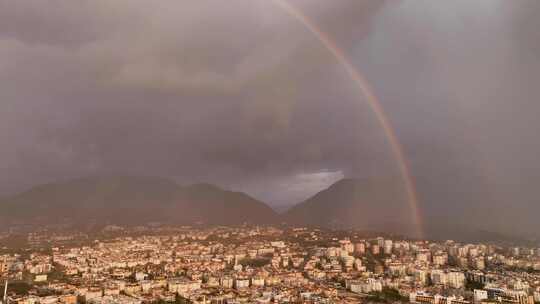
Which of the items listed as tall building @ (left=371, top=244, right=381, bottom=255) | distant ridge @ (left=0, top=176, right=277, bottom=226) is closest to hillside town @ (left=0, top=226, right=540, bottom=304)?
tall building @ (left=371, top=244, right=381, bottom=255)

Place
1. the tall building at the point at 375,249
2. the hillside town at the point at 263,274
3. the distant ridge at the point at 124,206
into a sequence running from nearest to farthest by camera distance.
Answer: the hillside town at the point at 263,274 < the tall building at the point at 375,249 < the distant ridge at the point at 124,206

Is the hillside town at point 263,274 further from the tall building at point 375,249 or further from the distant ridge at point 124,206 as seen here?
the distant ridge at point 124,206

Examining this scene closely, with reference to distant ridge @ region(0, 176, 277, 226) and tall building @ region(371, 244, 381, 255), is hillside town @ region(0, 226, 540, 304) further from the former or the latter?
distant ridge @ region(0, 176, 277, 226)

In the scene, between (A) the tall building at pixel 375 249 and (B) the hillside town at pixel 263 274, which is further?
(A) the tall building at pixel 375 249

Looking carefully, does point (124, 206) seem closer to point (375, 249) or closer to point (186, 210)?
point (186, 210)

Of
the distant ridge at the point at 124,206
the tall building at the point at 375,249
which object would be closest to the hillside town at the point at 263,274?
the tall building at the point at 375,249

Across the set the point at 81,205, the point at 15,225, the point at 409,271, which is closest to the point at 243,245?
the point at 409,271

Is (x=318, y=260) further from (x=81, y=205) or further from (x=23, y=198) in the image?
(x=23, y=198)

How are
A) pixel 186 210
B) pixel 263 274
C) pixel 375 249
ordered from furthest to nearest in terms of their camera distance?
pixel 186 210 < pixel 375 249 < pixel 263 274

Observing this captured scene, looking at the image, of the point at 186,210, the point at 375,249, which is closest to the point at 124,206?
the point at 186,210
